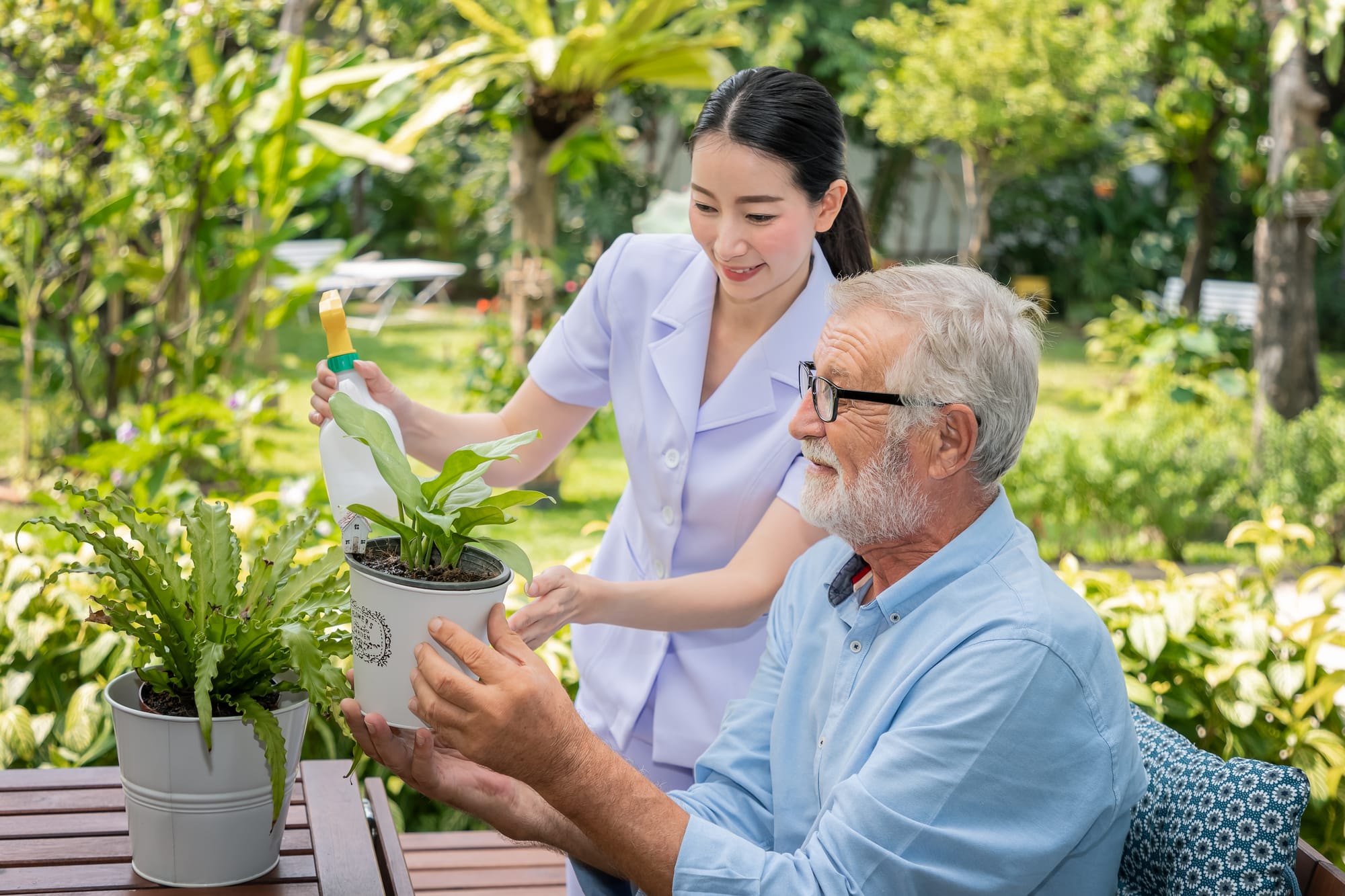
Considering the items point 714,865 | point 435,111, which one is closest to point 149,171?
point 435,111

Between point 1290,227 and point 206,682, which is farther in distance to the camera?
point 1290,227

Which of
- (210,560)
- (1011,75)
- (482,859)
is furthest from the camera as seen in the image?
(1011,75)

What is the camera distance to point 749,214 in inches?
75.1

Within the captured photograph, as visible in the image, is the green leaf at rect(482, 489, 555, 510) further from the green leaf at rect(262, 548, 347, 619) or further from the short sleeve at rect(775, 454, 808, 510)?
the short sleeve at rect(775, 454, 808, 510)

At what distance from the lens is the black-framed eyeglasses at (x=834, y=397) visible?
1586 mm

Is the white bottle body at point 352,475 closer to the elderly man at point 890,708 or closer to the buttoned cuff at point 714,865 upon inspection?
the elderly man at point 890,708

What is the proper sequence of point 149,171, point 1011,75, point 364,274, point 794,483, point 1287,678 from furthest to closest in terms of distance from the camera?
point 364,274
point 1011,75
point 149,171
point 1287,678
point 794,483

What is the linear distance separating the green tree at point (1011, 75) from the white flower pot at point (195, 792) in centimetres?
1070

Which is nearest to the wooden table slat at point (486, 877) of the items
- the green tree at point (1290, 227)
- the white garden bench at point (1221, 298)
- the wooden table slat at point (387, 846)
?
the wooden table slat at point (387, 846)

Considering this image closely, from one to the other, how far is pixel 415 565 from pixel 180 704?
0.40m

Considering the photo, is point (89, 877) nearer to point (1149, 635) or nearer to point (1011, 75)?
point (1149, 635)

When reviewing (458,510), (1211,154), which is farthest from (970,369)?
(1211,154)

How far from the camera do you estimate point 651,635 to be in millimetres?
2092

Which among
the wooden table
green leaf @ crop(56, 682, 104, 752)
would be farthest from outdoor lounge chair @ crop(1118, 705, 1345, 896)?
green leaf @ crop(56, 682, 104, 752)
